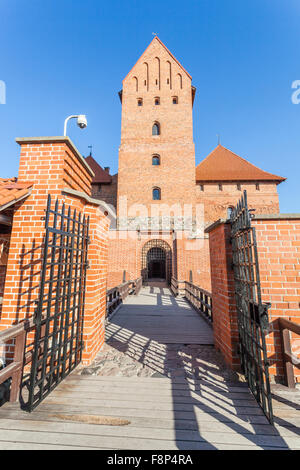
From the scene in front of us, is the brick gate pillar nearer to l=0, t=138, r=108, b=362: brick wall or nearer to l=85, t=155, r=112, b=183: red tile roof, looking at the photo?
l=0, t=138, r=108, b=362: brick wall

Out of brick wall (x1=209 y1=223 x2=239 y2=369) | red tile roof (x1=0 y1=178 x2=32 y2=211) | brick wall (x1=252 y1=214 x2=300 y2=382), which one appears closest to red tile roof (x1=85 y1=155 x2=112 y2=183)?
red tile roof (x1=0 y1=178 x2=32 y2=211)

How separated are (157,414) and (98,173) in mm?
20711

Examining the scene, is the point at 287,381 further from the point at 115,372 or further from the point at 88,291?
the point at 88,291

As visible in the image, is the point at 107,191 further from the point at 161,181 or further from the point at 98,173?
the point at 161,181

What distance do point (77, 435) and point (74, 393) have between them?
2.14 ft

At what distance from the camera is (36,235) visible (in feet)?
9.16

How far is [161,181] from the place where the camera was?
15.0 meters

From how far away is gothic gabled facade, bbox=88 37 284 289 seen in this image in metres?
13.1

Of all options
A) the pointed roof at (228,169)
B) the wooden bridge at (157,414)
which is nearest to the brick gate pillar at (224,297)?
the wooden bridge at (157,414)

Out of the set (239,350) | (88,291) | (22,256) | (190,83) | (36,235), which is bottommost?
(239,350)

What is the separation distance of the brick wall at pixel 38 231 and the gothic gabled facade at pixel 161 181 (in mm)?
9131

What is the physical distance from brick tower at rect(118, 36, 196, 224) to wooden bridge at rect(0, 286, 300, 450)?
A: 12682 millimetres

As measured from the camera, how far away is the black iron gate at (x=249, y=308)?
1.97 metres
